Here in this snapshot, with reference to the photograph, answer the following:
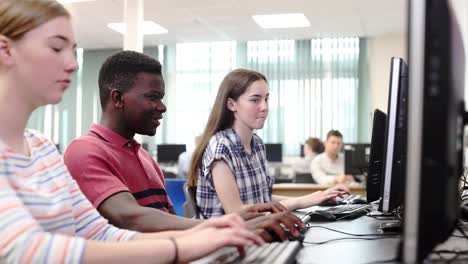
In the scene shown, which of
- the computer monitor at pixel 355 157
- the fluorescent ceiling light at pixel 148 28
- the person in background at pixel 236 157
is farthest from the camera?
the fluorescent ceiling light at pixel 148 28

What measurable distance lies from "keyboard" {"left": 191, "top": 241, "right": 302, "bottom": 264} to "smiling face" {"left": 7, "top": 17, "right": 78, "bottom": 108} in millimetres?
415

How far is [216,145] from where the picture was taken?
82.3 inches

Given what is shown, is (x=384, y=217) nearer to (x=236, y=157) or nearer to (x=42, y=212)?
(x=236, y=157)

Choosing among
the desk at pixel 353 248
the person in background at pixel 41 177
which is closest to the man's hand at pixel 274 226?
the desk at pixel 353 248

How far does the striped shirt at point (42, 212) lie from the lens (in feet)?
2.62

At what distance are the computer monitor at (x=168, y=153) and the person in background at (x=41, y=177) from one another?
6.60 meters

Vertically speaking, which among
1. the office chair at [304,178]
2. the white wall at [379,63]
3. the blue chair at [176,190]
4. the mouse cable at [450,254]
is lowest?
the office chair at [304,178]

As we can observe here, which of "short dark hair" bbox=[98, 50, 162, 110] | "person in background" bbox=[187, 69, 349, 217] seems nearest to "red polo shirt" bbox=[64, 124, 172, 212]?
"short dark hair" bbox=[98, 50, 162, 110]

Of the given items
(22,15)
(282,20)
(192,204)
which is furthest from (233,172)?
(282,20)

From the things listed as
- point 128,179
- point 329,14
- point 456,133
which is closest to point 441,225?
point 456,133

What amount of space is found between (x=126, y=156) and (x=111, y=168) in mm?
122

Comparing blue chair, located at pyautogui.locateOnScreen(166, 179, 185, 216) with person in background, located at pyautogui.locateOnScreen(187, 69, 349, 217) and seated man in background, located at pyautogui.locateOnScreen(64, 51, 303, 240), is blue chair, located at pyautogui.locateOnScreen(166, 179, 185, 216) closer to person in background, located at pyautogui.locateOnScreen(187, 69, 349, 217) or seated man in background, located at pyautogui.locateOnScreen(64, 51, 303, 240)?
person in background, located at pyautogui.locateOnScreen(187, 69, 349, 217)

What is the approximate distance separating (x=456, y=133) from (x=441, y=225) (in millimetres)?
153

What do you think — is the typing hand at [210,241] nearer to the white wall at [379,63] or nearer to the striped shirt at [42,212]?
the striped shirt at [42,212]
